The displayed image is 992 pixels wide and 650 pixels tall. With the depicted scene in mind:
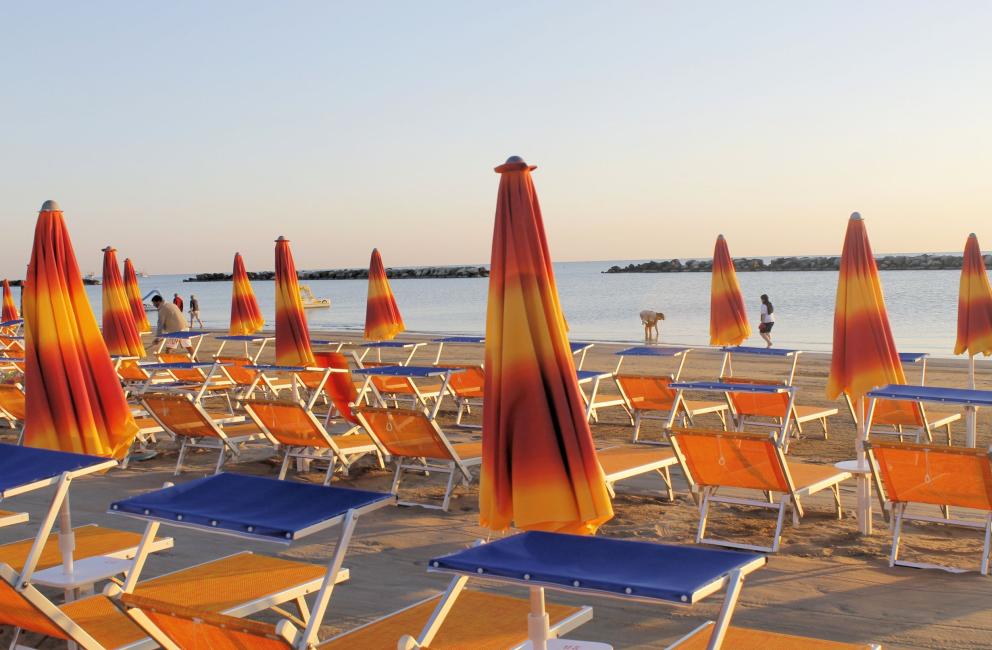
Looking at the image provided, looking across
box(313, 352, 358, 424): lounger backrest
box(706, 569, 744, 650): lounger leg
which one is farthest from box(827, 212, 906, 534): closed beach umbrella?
box(313, 352, 358, 424): lounger backrest

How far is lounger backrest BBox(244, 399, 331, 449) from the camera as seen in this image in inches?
263

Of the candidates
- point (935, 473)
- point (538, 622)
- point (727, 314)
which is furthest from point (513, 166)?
point (727, 314)

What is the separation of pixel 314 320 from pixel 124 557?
135 feet

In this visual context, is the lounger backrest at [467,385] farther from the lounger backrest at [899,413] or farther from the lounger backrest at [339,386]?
the lounger backrest at [899,413]

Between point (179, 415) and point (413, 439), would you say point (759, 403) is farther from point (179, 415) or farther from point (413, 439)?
point (179, 415)

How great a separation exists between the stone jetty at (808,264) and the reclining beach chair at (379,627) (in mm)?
64987

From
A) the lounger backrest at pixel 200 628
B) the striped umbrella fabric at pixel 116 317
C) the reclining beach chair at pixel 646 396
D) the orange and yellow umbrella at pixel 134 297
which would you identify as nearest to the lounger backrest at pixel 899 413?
the reclining beach chair at pixel 646 396

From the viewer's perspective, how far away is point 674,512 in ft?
19.9

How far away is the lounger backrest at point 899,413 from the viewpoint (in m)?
7.90

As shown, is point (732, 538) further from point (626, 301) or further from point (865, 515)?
point (626, 301)

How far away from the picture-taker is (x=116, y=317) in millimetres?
9797

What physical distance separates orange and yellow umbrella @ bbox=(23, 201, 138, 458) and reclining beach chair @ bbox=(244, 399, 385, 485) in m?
2.10

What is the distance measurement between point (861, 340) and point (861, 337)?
0.06ft

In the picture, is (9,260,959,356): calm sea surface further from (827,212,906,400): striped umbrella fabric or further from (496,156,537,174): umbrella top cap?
(496,156,537,174): umbrella top cap
